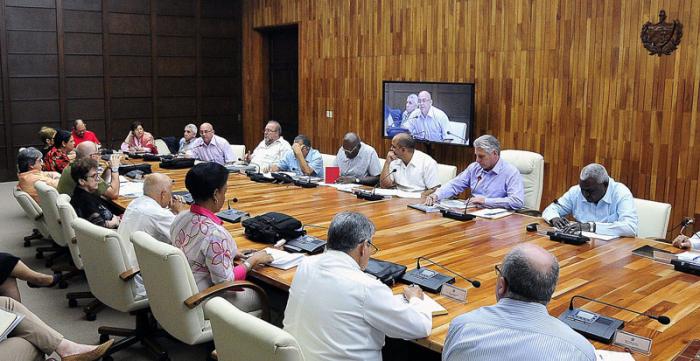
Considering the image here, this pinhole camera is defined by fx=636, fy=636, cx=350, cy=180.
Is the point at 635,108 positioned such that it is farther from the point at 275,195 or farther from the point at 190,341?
the point at 190,341

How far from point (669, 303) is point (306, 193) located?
10.6 ft

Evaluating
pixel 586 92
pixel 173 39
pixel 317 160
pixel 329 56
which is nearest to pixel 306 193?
pixel 317 160

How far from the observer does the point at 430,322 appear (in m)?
2.37

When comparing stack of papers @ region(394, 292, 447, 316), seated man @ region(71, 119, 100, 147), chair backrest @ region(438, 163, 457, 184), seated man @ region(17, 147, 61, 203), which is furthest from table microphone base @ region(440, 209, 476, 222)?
seated man @ region(71, 119, 100, 147)

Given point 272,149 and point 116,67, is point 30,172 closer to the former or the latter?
point 272,149

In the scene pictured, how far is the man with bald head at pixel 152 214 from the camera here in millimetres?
3654

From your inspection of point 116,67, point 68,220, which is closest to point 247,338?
point 68,220

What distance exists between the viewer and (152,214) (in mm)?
3656

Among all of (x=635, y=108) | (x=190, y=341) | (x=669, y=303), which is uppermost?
(x=635, y=108)

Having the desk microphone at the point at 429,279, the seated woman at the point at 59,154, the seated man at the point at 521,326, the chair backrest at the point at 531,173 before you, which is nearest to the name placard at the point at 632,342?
the seated man at the point at 521,326

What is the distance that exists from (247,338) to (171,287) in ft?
3.45

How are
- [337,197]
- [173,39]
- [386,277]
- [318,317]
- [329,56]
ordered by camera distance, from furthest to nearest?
[173,39] → [329,56] → [337,197] → [386,277] → [318,317]

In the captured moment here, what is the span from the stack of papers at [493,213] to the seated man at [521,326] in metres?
2.46

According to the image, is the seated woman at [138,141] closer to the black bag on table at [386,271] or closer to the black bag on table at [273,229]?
the black bag on table at [273,229]
